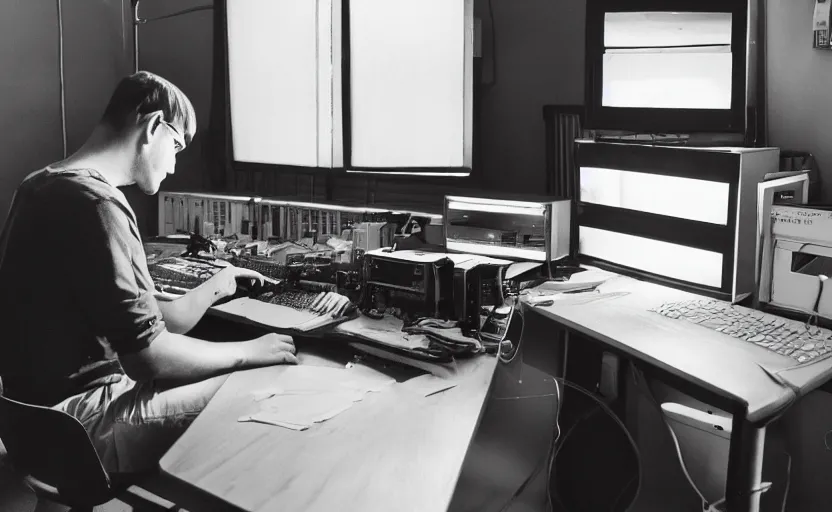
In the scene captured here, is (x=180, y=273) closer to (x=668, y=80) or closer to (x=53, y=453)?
(x=53, y=453)

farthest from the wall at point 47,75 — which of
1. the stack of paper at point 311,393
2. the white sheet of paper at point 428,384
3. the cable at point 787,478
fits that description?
the cable at point 787,478

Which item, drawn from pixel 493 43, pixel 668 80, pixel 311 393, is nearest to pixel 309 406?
pixel 311 393

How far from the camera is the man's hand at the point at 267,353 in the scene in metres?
1.82

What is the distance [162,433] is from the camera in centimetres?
181

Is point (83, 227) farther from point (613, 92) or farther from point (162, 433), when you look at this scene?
point (613, 92)

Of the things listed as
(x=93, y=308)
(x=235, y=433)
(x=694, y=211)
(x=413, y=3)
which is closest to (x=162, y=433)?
(x=93, y=308)

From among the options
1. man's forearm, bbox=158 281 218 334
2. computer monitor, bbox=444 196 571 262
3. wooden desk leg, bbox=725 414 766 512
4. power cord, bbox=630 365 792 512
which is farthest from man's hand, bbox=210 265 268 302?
wooden desk leg, bbox=725 414 766 512

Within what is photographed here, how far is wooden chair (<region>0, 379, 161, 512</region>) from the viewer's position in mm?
1464

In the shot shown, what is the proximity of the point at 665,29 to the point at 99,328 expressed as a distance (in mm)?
1767

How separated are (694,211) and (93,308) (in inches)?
63.0

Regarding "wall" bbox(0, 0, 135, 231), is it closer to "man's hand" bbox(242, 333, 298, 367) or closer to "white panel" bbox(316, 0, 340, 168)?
"white panel" bbox(316, 0, 340, 168)

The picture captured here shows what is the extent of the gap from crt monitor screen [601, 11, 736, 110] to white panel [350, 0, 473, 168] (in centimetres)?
55

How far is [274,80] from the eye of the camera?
10.2ft

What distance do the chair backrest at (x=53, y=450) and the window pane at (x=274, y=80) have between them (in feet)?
5.70
